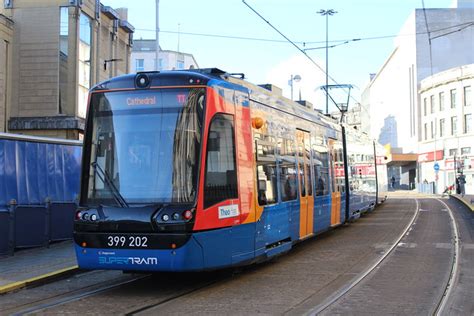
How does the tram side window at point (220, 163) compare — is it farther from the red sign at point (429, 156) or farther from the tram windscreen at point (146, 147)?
the red sign at point (429, 156)

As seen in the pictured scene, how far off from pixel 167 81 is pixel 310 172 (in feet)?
17.5

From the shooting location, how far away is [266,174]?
32.0 feet

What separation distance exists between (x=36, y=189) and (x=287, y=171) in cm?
604

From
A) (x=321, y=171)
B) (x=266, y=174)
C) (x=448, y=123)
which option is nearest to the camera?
(x=266, y=174)

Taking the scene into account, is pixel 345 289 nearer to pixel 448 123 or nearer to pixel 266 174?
pixel 266 174

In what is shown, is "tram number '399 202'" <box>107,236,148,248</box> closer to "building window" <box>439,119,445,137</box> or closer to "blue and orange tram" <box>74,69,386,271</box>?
"blue and orange tram" <box>74,69,386,271</box>

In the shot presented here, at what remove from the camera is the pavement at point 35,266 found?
8.92 meters

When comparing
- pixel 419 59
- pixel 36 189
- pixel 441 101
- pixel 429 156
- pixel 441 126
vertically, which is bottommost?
pixel 36 189

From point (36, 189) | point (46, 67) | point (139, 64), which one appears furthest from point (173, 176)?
point (139, 64)

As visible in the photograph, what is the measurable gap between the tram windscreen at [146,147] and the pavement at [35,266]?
1.89 m

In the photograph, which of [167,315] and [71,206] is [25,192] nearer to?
[71,206]

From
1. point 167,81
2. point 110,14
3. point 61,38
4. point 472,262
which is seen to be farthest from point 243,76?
point 110,14

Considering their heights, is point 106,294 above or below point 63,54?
below

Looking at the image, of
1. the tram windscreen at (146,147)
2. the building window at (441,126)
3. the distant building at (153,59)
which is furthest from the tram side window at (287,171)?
the building window at (441,126)
